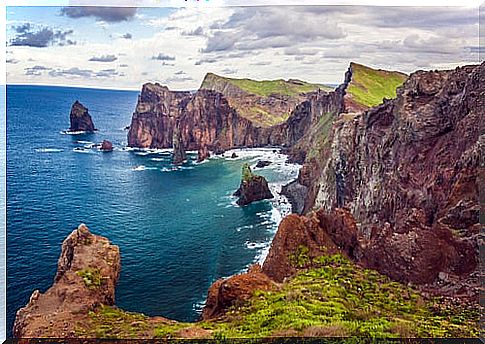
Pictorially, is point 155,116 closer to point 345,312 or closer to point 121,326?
point 121,326

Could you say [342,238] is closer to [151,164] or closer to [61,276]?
[151,164]

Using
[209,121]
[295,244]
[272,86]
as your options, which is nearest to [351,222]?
[295,244]

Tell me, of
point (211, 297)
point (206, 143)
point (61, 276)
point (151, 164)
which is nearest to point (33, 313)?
point (61, 276)

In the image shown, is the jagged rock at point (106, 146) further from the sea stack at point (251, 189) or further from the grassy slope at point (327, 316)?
the grassy slope at point (327, 316)

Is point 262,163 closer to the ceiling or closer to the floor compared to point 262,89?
closer to the floor

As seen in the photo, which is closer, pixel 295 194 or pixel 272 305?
pixel 272 305

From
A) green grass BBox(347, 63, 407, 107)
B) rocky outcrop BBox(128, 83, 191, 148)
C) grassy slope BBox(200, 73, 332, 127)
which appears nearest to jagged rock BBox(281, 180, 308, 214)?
grassy slope BBox(200, 73, 332, 127)

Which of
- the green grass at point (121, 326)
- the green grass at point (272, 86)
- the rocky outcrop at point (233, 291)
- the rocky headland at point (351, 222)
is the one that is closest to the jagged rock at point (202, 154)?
the rocky headland at point (351, 222)
